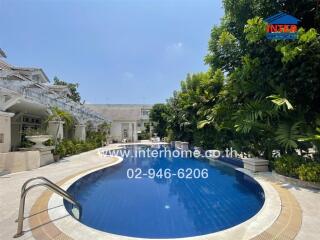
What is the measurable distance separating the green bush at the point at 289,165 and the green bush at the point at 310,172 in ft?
1.34

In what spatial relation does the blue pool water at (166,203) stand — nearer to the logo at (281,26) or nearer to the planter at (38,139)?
the planter at (38,139)

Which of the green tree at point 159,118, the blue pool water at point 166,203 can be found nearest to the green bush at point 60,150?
the blue pool water at point 166,203

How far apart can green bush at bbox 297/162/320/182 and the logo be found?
455 cm

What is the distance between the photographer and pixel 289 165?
8820mm

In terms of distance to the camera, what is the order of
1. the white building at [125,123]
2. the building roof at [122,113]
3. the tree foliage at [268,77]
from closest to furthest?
the tree foliage at [268,77] < the white building at [125,123] < the building roof at [122,113]

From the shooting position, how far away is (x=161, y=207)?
771 centimetres

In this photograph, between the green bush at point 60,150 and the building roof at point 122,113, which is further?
the building roof at point 122,113

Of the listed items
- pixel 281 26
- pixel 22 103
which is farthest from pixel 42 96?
pixel 281 26

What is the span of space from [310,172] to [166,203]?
471cm

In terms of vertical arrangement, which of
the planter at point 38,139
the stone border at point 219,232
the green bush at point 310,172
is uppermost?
the planter at point 38,139

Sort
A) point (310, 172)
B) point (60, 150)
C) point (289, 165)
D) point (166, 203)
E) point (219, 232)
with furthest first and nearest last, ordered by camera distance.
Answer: point (60, 150) < point (289, 165) < point (166, 203) < point (310, 172) < point (219, 232)

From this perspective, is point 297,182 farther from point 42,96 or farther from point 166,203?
point 42,96

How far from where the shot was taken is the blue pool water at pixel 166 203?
20.2 ft

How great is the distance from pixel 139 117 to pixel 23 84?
1489 inches
